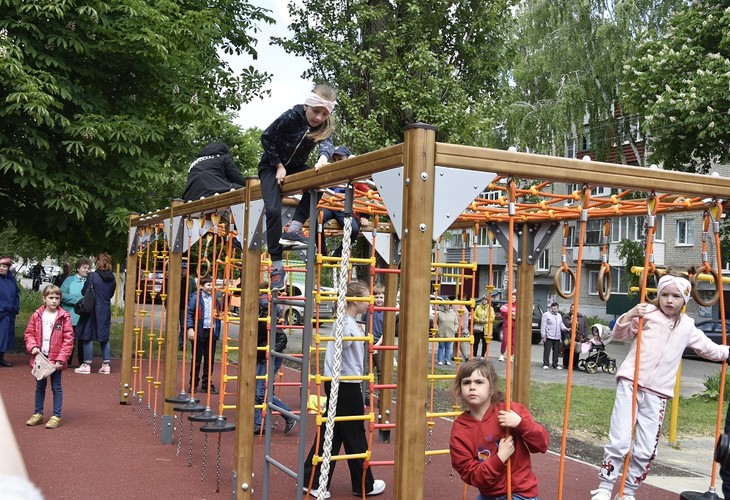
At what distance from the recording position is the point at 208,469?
7293 mm

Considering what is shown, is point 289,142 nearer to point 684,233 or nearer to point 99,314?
point 99,314

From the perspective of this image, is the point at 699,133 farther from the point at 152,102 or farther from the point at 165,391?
the point at 165,391

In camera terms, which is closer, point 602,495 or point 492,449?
point 492,449

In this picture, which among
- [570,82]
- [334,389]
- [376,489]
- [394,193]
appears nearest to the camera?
[394,193]

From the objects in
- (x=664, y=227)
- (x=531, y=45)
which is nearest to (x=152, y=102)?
(x=531, y=45)

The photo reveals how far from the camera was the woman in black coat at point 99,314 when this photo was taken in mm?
12516

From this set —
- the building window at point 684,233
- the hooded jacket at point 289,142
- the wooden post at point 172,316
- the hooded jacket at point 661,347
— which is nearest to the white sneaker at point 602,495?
the hooded jacket at point 661,347

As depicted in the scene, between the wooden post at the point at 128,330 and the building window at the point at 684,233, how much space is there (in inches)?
1068

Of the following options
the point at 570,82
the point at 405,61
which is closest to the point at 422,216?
the point at 405,61

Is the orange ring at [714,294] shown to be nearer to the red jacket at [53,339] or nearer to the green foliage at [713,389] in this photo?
the red jacket at [53,339]

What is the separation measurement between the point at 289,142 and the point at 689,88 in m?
11.6

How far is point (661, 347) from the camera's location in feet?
16.6

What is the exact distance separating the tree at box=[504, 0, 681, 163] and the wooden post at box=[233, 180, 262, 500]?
20.5 m

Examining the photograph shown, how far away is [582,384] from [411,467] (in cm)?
1259
